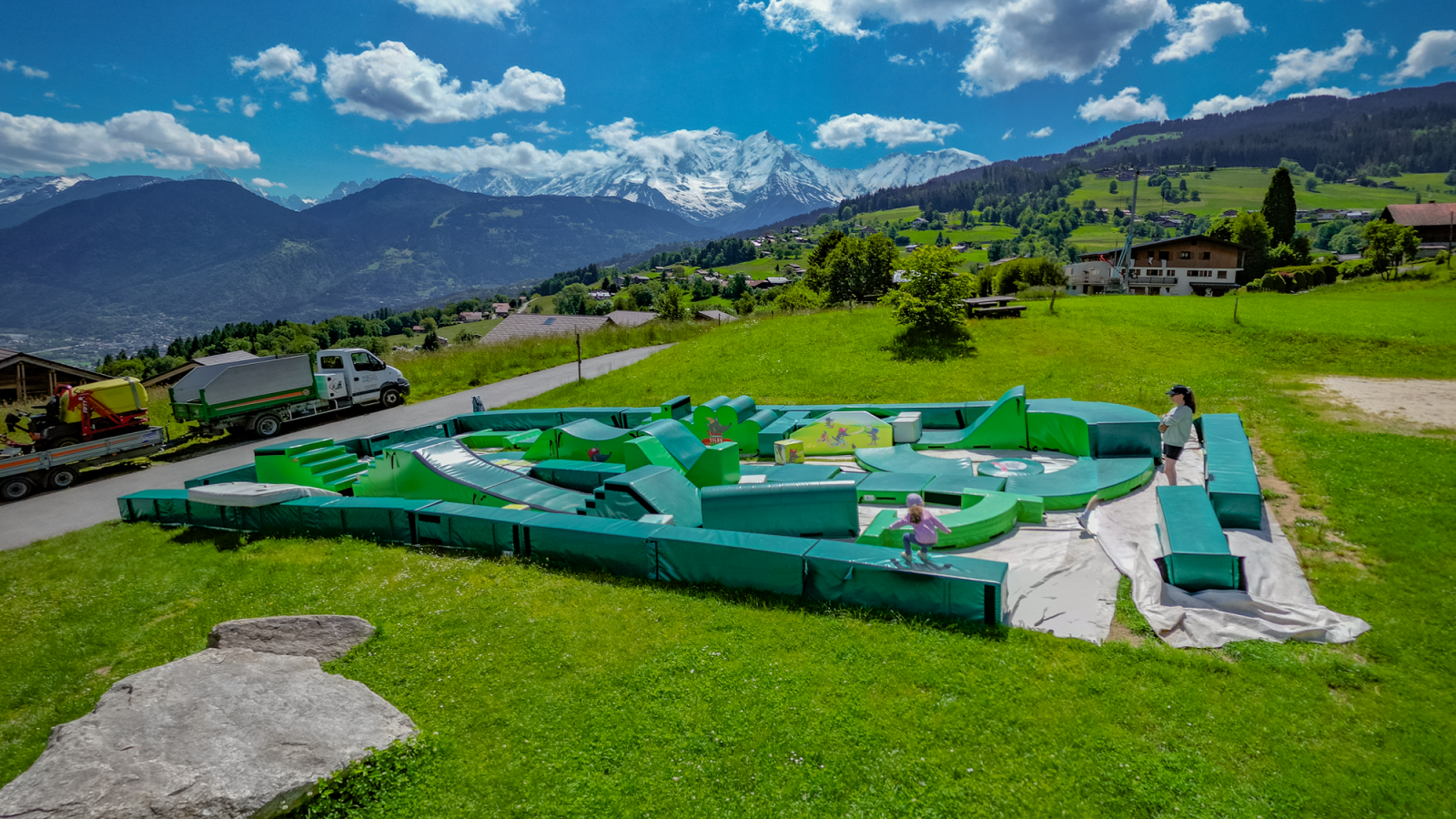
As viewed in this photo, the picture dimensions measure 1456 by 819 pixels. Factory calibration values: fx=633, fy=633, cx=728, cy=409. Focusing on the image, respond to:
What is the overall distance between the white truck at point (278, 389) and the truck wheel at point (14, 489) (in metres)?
4.43

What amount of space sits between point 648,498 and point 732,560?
3097mm

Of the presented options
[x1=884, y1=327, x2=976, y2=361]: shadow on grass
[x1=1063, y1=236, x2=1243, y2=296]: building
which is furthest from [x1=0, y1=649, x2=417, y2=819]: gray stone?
[x1=1063, y1=236, x2=1243, y2=296]: building

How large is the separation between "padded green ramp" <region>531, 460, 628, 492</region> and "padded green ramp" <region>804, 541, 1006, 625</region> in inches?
263

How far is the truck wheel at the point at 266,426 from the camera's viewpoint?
Answer: 2230 cm

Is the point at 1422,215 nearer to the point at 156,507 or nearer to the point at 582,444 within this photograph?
the point at 582,444

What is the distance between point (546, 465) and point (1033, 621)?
34.6 feet

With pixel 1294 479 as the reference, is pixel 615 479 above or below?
above

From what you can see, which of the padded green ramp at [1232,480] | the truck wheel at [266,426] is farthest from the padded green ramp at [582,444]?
the truck wheel at [266,426]

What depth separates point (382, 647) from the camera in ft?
24.8

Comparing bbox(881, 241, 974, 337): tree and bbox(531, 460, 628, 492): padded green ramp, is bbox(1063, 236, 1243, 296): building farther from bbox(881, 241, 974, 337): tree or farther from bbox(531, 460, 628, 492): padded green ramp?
bbox(531, 460, 628, 492): padded green ramp

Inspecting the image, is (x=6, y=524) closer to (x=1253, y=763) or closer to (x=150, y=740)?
(x=150, y=740)

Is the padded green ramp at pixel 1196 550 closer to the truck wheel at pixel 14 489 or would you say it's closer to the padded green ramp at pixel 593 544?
the padded green ramp at pixel 593 544

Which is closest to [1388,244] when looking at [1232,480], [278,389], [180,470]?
[1232,480]

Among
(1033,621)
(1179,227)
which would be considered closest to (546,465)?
(1033,621)
